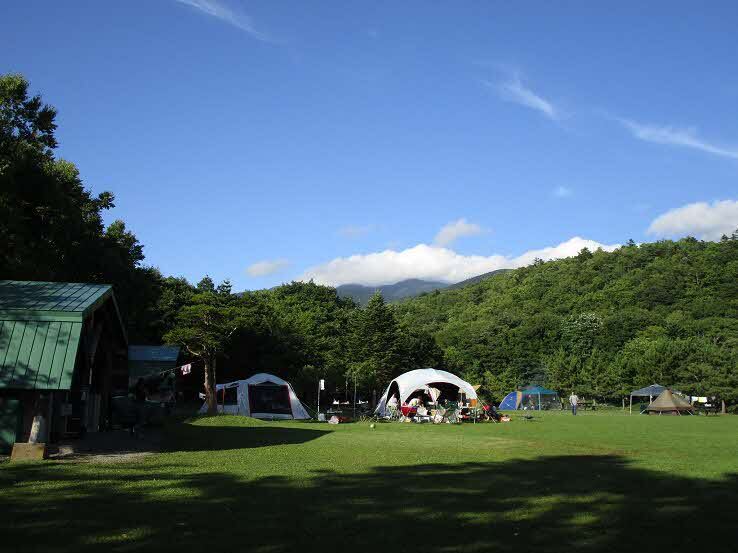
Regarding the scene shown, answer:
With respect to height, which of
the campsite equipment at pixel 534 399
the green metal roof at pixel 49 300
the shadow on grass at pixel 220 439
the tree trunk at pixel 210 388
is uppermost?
Answer: the green metal roof at pixel 49 300

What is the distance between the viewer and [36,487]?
7.98m

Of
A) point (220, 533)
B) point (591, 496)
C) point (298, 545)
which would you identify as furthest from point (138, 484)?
point (591, 496)

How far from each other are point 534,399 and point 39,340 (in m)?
46.0

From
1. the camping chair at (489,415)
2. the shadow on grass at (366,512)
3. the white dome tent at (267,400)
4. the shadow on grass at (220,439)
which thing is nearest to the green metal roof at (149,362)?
the white dome tent at (267,400)

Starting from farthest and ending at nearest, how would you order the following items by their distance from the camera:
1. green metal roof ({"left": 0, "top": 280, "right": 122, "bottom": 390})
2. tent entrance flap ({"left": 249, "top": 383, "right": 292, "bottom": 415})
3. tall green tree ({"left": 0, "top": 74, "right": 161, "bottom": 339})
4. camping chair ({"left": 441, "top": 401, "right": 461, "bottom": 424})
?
tent entrance flap ({"left": 249, "top": 383, "right": 292, "bottom": 415}) → camping chair ({"left": 441, "top": 401, "right": 461, "bottom": 424}) → tall green tree ({"left": 0, "top": 74, "right": 161, "bottom": 339}) → green metal roof ({"left": 0, "top": 280, "right": 122, "bottom": 390})

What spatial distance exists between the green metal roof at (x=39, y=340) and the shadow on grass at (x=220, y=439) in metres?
3.02

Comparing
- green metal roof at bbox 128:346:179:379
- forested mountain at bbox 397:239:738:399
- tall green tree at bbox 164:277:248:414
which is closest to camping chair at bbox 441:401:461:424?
green metal roof at bbox 128:346:179:379

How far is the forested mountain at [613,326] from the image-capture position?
48.7 metres

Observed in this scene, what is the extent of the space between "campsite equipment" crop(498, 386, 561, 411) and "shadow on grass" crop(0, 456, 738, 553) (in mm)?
42613

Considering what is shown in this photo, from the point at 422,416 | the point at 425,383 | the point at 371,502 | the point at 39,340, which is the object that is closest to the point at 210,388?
the point at 425,383

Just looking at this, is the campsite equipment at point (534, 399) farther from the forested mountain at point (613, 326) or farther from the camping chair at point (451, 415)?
the camping chair at point (451, 415)

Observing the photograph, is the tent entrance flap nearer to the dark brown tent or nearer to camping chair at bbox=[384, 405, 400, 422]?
camping chair at bbox=[384, 405, 400, 422]

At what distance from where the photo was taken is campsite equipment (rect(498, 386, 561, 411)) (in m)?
51.4

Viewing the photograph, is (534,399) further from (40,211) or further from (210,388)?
(40,211)
